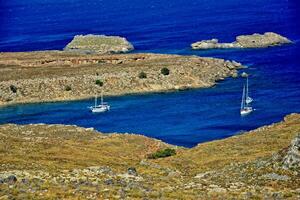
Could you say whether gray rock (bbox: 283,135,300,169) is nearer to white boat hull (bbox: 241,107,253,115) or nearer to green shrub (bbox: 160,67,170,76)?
white boat hull (bbox: 241,107,253,115)

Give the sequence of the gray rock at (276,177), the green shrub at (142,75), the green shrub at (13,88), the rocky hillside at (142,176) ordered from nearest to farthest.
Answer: the rocky hillside at (142,176) → the gray rock at (276,177) → the green shrub at (13,88) → the green shrub at (142,75)

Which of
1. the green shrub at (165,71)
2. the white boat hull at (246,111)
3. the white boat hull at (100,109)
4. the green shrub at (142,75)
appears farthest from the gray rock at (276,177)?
the green shrub at (165,71)

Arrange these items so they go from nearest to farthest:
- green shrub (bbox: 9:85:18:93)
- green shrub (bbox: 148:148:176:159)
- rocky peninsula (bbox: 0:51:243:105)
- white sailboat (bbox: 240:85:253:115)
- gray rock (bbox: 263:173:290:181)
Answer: gray rock (bbox: 263:173:290:181) → green shrub (bbox: 148:148:176:159) → white sailboat (bbox: 240:85:253:115) → rocky peninsula (bbox: 0:51:243:105) → green shrub (bbox: 9:85:18:93)

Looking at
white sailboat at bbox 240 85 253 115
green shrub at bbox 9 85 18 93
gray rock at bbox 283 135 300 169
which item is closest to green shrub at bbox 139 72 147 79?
green shrub at bbox 9 85 18 93

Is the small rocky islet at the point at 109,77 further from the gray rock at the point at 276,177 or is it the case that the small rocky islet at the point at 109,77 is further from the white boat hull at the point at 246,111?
the gray rock at the point at 276,177

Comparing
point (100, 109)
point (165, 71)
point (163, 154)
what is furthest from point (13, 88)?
point (163, 154)

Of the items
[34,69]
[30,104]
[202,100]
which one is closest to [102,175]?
[202,100]

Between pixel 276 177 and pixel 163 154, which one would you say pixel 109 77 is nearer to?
pixel 163 154

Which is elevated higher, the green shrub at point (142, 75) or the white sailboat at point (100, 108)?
the green shrub at point (142, 75)
